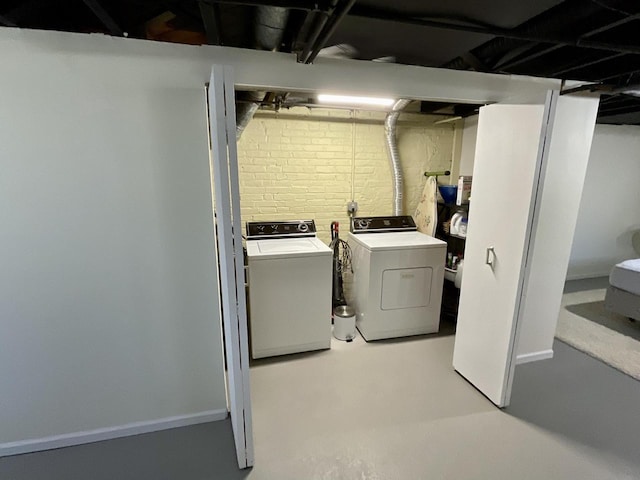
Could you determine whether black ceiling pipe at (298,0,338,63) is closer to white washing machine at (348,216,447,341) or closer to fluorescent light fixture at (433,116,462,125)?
white washing machine at (348,216,447,341)

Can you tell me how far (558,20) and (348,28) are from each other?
95 cm

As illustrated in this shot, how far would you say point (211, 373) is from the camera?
2070 millimetres

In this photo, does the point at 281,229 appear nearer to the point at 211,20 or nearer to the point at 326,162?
the point at 326,162

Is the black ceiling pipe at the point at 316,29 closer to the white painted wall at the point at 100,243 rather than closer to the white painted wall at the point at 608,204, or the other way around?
the white painted wall at the point at 100,243

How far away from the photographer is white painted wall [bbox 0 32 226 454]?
61.3 inches

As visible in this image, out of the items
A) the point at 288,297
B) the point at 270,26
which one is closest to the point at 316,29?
the point at 270,26

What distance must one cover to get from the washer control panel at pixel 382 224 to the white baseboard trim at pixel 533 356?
1.56 meters

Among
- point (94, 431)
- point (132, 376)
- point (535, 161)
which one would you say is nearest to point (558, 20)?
point (535, 161)

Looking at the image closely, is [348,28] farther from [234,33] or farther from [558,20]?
[558,20]

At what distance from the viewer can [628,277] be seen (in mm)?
3295

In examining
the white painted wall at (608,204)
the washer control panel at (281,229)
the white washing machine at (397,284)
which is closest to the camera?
the white washing machine at (397,284)

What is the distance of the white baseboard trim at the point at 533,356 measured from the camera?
2768mm

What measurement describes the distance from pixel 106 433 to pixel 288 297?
1.46m

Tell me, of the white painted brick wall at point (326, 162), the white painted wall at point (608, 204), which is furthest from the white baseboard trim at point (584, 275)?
the white painted brick wall at point (326, 162)
